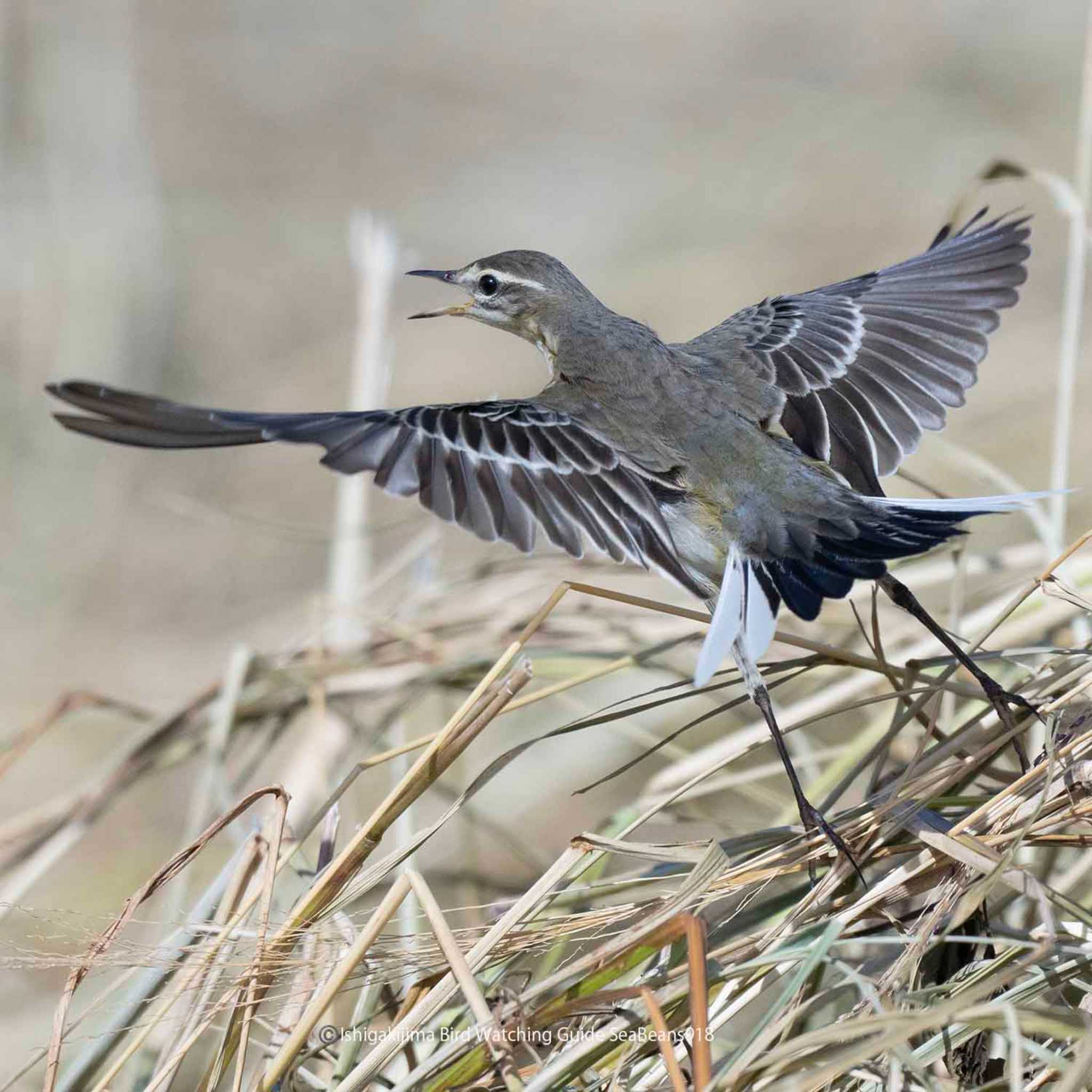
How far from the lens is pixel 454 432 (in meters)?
3.37

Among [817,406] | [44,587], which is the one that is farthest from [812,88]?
[817,406]

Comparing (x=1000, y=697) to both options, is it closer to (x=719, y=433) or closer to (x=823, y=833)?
(x=823, y=833)

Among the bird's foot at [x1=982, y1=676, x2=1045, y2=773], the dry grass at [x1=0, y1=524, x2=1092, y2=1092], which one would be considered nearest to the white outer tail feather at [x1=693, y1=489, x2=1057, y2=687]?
the dry grass at [x1=0, y1=524, x2=1092, y2=1092]

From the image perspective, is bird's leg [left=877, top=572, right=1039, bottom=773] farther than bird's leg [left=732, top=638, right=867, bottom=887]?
Yes

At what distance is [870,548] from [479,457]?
38.8 inches

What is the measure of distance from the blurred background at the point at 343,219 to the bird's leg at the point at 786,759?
111 inches

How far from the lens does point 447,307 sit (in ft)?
15.5

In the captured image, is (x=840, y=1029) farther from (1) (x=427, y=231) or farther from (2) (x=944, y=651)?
(1) (x=427, y=231)

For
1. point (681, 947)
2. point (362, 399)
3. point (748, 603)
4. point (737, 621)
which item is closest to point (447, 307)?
point (362, 399)

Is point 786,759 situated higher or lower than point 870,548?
lower

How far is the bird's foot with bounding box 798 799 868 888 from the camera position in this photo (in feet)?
8.49

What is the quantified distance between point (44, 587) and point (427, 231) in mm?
5158

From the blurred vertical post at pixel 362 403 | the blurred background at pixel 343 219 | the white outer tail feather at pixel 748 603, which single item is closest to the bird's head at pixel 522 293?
the blurred vertical post at pixel 362 403

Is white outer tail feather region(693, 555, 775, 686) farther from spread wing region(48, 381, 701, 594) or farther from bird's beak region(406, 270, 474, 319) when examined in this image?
bird's beak region(406, 270, 474, 319)
